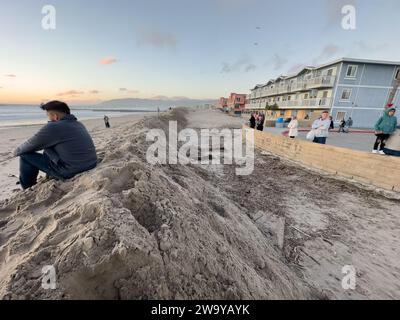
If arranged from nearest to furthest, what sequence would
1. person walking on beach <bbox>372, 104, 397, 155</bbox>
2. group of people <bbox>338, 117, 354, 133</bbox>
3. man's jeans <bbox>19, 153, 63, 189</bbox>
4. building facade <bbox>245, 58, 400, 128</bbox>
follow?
man's jeans <bbox>19, 153, 63, 189</bbox>
person walking on beach <bbox>372, 104, 397, 155</bbox>
group of people <bbox>338, 117, 354, 133</bbox>
building facade <bbox>245, 58, 400, 128</bbox>

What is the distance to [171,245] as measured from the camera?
177cm

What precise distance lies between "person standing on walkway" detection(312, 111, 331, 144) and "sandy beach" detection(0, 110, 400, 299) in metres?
3.72

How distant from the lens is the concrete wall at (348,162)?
18.3ft

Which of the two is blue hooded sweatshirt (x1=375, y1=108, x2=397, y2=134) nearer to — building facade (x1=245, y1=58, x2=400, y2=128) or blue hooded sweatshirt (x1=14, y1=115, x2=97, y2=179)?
blue hooded sweatshirt (x1=14, y1=115, x2=97, y2=179)

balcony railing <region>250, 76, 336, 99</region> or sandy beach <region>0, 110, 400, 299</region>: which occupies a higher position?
balcony railing <region>250, 76, 336, 99</region>

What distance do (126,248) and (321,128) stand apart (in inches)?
339

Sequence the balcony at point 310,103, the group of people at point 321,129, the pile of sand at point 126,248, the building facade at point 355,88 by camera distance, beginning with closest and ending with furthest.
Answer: the pile of sand at point 126,248, the group of people at point 321,129, the building facade at point 355,88, the balcony at point 310,103

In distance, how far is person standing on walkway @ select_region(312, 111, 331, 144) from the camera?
24.0 feet

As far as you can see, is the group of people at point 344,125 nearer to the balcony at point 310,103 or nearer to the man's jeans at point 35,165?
the balcony at point 310,103

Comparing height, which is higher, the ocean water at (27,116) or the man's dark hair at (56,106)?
the man's dark hair at (56,106)

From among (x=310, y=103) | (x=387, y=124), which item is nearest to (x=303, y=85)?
(x=310, y=103)

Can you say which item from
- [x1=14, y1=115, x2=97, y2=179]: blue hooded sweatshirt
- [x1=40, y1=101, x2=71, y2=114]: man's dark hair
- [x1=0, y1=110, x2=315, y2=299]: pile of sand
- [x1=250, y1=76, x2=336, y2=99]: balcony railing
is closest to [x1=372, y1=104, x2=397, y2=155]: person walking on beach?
[x1=0, y1=110, x2=315, y2=299]: pile of sand

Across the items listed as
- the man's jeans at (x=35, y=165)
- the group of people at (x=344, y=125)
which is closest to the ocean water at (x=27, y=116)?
the man's jeans at (x=35, y=165)

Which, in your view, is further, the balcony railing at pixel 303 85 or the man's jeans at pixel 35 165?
the balcony railing at pixel 303 85
